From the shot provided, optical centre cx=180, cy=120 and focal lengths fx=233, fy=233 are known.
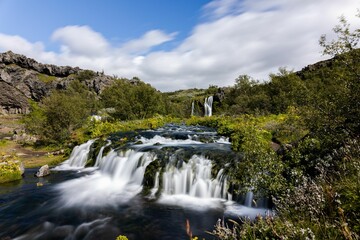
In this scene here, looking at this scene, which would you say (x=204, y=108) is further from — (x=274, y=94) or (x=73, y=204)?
(x=73, y=204)

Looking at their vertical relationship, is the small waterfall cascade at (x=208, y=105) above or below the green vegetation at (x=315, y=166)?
above

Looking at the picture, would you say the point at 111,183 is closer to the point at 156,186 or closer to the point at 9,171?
the point at 156,186

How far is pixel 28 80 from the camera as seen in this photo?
329ft

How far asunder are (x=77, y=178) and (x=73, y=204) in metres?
5.25

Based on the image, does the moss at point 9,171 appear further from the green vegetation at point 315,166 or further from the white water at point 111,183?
the green vegetation at point 315,166

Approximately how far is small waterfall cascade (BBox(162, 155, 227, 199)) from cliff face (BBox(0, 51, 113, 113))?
73.3 metres

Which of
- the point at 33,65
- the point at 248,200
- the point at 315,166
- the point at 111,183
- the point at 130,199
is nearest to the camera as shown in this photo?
the point at 315,166

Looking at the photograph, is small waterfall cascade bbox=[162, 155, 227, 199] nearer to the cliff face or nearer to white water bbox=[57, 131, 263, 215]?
white water bbox=[57, 131, 263, 215]

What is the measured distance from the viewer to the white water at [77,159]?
67.9 feet

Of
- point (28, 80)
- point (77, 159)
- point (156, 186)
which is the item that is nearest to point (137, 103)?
point (77, 159)

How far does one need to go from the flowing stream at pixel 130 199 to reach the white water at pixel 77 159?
167 cm

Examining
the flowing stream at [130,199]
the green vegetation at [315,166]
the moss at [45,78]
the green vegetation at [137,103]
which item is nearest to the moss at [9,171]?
the flowing stream at [130,199]

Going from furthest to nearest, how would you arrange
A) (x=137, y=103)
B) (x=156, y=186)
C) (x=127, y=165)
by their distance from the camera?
(x=137, y=103), (x=127, y=165), (x=156, y=186)

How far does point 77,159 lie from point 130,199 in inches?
454
